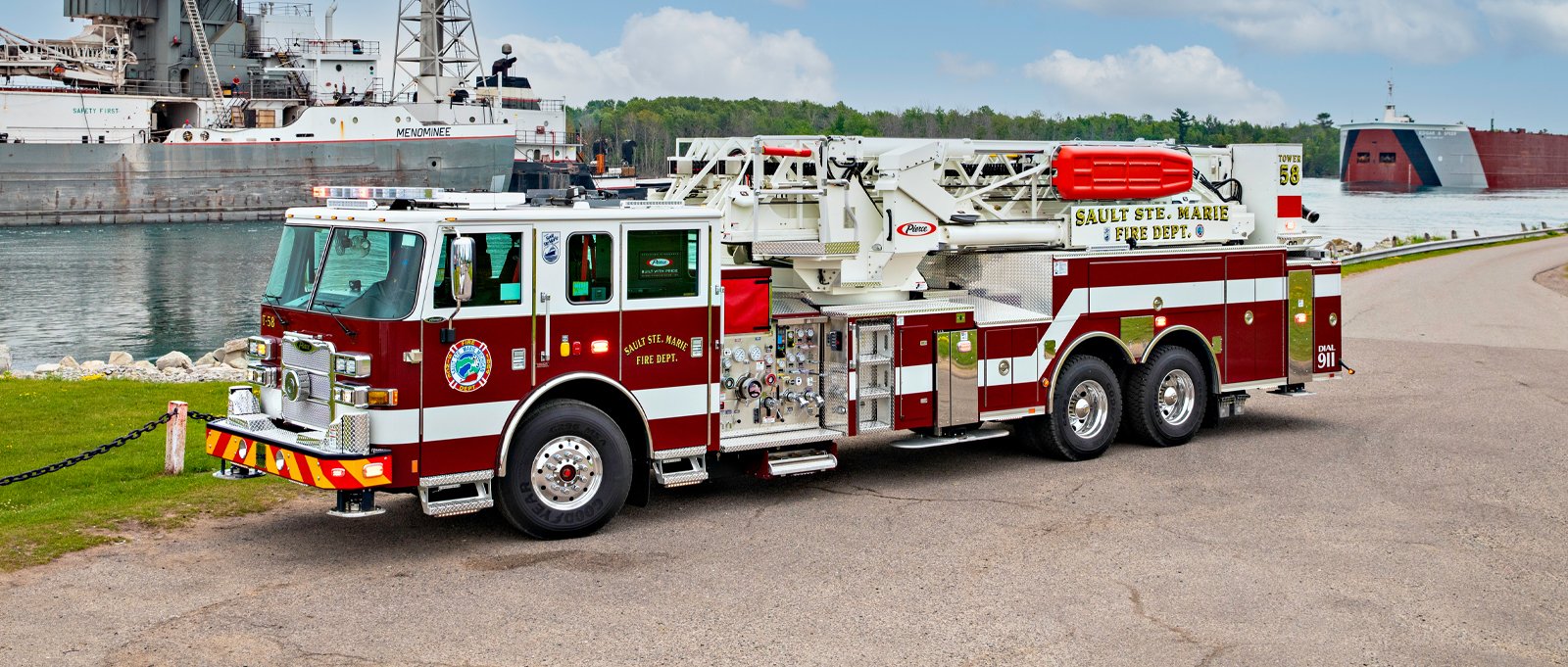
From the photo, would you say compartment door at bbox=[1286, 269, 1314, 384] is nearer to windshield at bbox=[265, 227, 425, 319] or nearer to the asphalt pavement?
the asphalt pavement

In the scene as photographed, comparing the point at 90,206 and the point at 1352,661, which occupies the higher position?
the point at 90,206

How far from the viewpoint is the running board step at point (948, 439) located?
1206 cm

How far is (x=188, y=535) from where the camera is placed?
1010cm

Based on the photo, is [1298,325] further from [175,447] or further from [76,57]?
[76,57]

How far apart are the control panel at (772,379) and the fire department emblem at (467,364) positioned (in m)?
1.95

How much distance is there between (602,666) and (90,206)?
277ft

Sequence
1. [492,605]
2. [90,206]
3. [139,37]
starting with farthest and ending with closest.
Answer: [139,37] < [90,206] < [492,605]

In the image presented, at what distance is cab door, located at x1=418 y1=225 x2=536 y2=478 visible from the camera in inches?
365

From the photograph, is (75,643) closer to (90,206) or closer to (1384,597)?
(1384,597)

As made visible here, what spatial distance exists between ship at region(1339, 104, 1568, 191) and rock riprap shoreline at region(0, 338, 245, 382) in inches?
5418

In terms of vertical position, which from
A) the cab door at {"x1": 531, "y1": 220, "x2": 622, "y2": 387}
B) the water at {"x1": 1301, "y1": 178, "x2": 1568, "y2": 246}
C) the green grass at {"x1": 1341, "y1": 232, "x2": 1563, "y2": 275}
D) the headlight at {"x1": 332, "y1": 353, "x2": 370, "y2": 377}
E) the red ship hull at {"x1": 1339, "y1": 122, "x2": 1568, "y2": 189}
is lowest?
the headlight at {"x1": 332, "y1": 353, "x2": 370, "y2": 377}

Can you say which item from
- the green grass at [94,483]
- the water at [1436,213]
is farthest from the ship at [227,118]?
the green grass at [94,483]

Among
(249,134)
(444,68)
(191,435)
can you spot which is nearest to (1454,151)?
(444,68)

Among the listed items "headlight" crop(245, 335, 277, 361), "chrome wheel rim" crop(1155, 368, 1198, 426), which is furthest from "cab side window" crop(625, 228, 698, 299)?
"chrome wheel rim" crop(1155, 368, 1198, 426)
